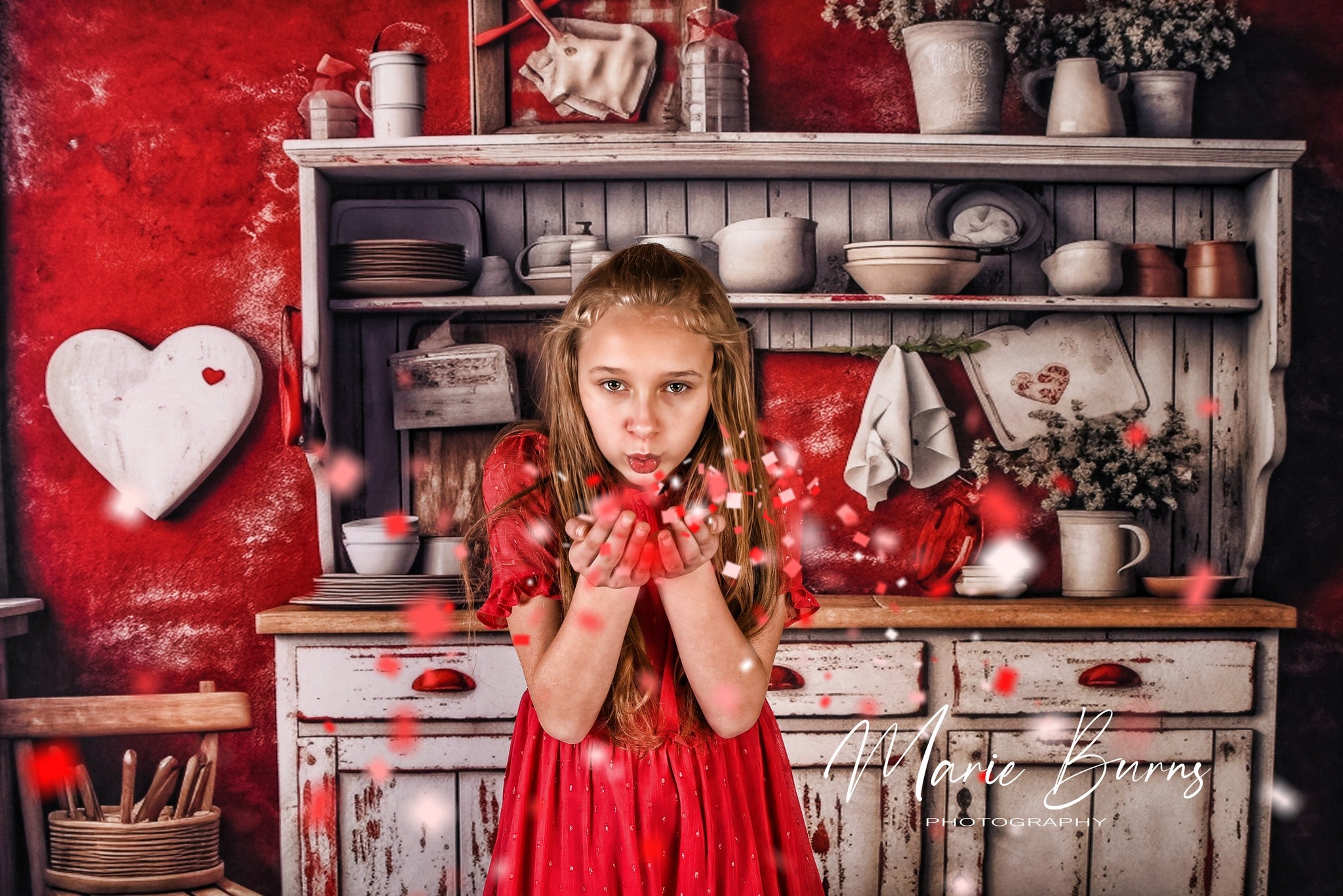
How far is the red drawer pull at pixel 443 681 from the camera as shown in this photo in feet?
6.75

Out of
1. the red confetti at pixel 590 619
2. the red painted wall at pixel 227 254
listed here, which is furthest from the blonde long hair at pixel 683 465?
the red painted wall at pixel 227 254

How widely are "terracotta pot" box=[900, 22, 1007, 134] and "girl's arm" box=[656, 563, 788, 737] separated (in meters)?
1.64

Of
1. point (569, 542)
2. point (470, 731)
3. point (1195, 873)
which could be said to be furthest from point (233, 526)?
point (1195, 873)

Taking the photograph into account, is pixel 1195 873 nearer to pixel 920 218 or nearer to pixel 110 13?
pixel 920 218

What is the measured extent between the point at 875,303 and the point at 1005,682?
0.85 metres

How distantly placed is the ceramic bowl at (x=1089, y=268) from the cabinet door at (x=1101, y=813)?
96 cm

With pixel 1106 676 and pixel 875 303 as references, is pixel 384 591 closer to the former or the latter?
pixel 875 303

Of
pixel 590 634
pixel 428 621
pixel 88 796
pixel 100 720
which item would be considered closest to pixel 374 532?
pixel 428 621

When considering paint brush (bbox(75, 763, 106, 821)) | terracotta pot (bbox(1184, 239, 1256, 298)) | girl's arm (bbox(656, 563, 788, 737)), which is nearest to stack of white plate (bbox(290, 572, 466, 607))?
paint brush (bbox(75, 763, 106, 821))

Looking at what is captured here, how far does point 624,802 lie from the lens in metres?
1.08

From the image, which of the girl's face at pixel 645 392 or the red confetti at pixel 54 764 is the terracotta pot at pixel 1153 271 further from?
the red confetti at pixel 54 764

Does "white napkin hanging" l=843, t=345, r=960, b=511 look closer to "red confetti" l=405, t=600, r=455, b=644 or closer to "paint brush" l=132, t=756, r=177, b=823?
"red confetti" l=405, t=600, r=455, b=644

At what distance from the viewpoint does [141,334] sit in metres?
2.53

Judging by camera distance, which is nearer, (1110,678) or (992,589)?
(1110,678)
